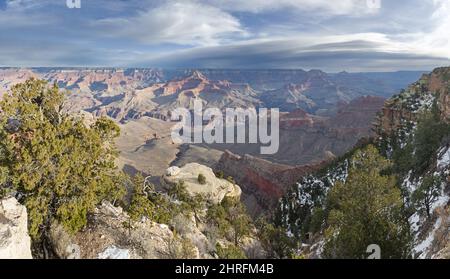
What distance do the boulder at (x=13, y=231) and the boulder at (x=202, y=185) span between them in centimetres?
3152

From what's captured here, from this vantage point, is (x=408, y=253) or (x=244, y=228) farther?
(x=244, y=228)

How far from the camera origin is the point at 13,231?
576 inches

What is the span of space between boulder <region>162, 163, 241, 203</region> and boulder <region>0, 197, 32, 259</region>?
3152 centimetres

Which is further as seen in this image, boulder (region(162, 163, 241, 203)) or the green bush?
the green bush

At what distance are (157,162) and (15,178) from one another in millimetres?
172314

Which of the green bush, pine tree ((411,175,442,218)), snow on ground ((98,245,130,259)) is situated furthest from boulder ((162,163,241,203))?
snow on ground ((98,245,130,259))

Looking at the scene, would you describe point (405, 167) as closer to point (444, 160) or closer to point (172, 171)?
point (444, 160)

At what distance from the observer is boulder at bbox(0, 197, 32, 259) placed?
45.7 feet

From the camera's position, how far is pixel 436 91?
2623 inches

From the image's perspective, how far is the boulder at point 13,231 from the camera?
13938 mm

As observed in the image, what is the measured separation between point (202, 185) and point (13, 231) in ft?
119

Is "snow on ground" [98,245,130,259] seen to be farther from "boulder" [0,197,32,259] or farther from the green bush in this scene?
the green bush
